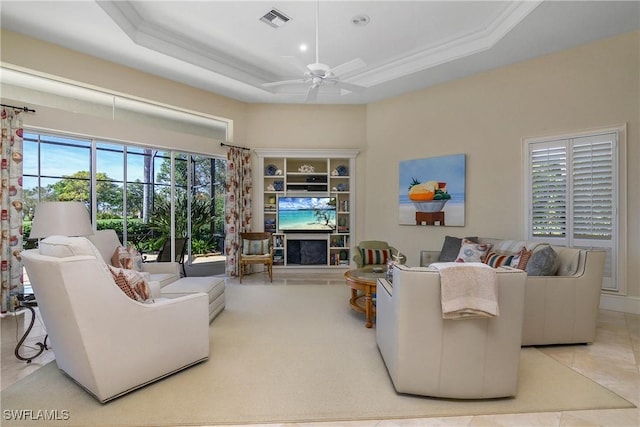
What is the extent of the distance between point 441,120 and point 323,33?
256 centimetres

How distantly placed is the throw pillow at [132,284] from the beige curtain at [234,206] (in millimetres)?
3704

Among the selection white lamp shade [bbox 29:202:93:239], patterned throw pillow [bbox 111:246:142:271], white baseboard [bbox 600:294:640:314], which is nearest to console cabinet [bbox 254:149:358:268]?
patterned throw pillow [bbox 111:246:142:271]

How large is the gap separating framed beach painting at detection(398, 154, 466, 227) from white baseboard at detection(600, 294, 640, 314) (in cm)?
203

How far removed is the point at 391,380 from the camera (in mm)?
2322

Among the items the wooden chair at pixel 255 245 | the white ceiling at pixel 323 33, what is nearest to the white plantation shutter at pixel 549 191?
the white ceiling at pixel 323 33

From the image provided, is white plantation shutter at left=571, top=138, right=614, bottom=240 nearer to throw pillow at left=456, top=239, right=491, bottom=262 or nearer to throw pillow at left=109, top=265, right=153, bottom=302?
throw pillow at left=456, top=239, right=491, bottom=262

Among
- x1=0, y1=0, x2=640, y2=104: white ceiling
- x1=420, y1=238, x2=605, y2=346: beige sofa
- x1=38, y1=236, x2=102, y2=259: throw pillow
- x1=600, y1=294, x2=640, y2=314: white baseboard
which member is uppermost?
x1=0, y1=0, x2=640, y2=104: white ceiling

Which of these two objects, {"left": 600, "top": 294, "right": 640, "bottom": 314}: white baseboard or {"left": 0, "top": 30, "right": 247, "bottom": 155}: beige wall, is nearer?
{"left": 600, "top": 294, "right": 640, "bottom": 314}: white baseboard

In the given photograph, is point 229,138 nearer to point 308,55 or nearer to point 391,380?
point 308,55

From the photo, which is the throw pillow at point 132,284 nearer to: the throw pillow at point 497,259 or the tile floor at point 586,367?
the tile floor at point 586,367

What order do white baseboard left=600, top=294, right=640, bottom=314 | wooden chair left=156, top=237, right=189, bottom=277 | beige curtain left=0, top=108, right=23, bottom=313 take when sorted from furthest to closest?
wooden chair left=156, top=237, right=189, bottom=277 → white baseboard left=600, top=294, right=640, bottom=314 → beige curtain left=0, top=108, right=23, bottom=313

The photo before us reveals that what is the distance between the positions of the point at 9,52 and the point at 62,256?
11.9 feet

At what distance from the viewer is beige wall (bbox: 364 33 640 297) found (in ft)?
12.9

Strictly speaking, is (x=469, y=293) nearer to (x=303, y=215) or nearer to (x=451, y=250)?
(x=451, y=250)
